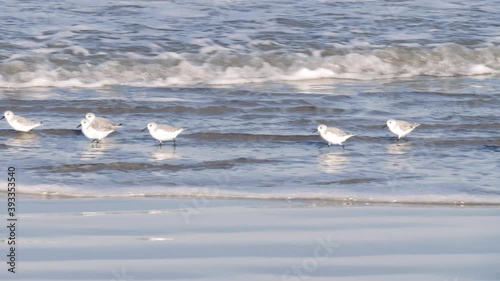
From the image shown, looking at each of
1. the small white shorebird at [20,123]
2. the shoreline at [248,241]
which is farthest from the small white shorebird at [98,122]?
the shoreline at [248,241]

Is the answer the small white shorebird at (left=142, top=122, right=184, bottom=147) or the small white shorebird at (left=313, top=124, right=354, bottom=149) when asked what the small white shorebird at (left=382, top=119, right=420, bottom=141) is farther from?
the small white shorebird at (left=142, top=122, right=184, bottom=147)

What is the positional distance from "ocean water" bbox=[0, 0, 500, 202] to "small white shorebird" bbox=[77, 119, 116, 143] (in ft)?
0.57

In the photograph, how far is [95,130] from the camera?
41.8 feet

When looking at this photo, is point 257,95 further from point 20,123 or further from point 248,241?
point 248,241

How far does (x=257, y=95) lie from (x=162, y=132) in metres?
3.41

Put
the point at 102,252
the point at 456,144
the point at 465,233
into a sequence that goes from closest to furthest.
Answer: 1. the point at 102,252
2. the point at 465,233
3. the point at 456,144

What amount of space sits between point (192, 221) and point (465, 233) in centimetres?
203

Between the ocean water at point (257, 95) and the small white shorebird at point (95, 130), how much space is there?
0.57 ft

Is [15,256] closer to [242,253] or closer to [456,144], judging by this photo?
[242,253]

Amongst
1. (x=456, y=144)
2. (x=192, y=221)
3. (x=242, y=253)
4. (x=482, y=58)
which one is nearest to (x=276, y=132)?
(x=456, y=144)

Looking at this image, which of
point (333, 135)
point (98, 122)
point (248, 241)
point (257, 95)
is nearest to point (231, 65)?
point (257, 95)

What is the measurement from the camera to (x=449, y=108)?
15070 millimetres

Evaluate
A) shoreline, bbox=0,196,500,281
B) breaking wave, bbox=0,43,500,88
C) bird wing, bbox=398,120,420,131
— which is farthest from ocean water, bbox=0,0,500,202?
shoreline, bbox=0,196,500,281

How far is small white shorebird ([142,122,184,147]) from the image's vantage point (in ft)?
41.3
